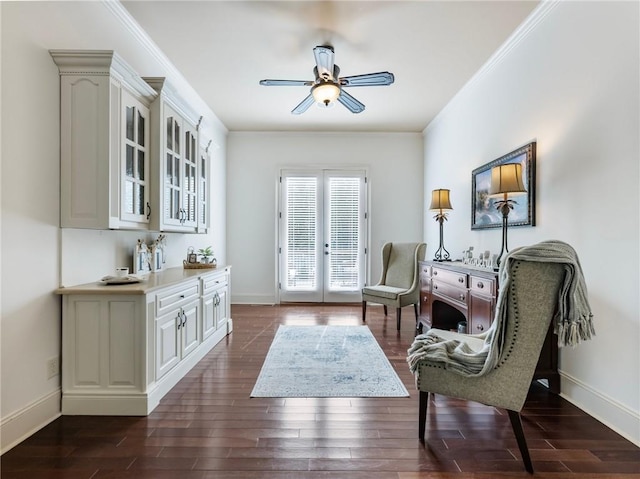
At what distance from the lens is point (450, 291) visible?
139 inches

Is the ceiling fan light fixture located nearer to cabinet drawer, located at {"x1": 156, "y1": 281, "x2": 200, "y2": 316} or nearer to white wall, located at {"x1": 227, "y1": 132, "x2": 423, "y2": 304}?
cabinet drawer, located at {"x1": 156, "y1": 281, "x2": 200, "y2": 316}

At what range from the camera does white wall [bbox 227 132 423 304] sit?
6129 millimetres

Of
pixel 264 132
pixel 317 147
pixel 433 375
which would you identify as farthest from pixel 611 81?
pixel 264 132

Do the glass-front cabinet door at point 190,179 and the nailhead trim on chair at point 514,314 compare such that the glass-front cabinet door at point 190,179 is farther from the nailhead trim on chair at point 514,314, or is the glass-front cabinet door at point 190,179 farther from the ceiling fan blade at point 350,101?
the nailhead trim on chair at point 514,314

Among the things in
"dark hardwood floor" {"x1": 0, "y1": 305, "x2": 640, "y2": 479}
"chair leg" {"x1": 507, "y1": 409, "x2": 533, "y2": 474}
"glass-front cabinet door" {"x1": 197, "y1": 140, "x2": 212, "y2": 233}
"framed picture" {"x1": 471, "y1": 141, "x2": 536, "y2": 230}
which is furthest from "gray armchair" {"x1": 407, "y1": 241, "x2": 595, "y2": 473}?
"glass-front cabinet door" {"x1": 197, "y1": 140, "x2": 212, "y2": 233}

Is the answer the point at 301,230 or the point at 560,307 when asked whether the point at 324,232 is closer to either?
the point at 301,230

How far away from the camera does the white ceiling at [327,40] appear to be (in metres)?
2.83

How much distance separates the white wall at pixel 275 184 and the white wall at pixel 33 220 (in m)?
3.60

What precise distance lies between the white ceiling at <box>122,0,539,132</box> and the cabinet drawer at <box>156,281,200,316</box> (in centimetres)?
219

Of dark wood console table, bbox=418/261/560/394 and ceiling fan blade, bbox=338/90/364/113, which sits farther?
ceiling fan blade, bbox=338/90/364/113

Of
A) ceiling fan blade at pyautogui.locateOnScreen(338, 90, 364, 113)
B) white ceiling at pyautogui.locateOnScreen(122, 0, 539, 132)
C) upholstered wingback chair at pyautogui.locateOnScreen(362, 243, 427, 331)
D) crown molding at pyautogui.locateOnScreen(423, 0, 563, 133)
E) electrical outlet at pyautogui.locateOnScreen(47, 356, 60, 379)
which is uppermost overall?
white ceiling at pyautogui.locateOnScreen(122, 0, 539, 132)

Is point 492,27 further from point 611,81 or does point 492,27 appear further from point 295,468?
point 295,468

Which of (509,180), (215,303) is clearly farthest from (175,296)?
(509,180)

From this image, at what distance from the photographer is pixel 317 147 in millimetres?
6129
